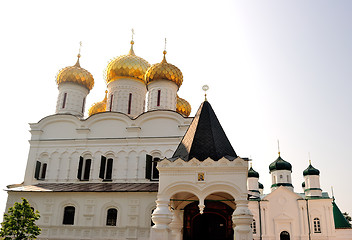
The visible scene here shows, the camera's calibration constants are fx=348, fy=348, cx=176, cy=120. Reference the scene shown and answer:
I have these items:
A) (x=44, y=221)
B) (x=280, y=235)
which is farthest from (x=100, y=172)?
(x=280, y=235)

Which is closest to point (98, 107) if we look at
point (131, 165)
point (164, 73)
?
point (164, 73)

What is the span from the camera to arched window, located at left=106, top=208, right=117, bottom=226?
15.8 m

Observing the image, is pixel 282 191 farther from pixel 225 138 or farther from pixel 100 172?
pixel 225 138

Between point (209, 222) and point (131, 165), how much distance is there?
660 centimetres

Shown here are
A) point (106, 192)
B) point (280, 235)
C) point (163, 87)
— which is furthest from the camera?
point (280, 235)

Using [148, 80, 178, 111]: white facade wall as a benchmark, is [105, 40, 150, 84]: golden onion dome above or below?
above

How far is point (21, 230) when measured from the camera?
43.7ft

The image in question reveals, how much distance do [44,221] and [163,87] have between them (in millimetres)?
9303

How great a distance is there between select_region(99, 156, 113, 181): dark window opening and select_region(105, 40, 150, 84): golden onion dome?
5.68m

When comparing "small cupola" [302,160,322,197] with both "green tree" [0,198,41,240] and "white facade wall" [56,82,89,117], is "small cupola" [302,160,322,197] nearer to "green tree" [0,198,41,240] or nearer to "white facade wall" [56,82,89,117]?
"white facade wall" [56,82,89,117]

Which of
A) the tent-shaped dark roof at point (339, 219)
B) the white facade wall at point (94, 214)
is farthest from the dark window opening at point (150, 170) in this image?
the tent-shaped dark roof at point (339, 219)

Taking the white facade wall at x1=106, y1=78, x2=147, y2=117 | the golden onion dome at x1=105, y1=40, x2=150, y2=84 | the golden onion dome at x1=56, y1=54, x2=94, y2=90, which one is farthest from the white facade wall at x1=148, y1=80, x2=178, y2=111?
the golden onion dome at x1=56, y1=54, x2=94, y2=90

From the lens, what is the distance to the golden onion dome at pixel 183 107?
23.0 metres

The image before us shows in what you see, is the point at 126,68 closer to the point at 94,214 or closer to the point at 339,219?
the point at 94,214
